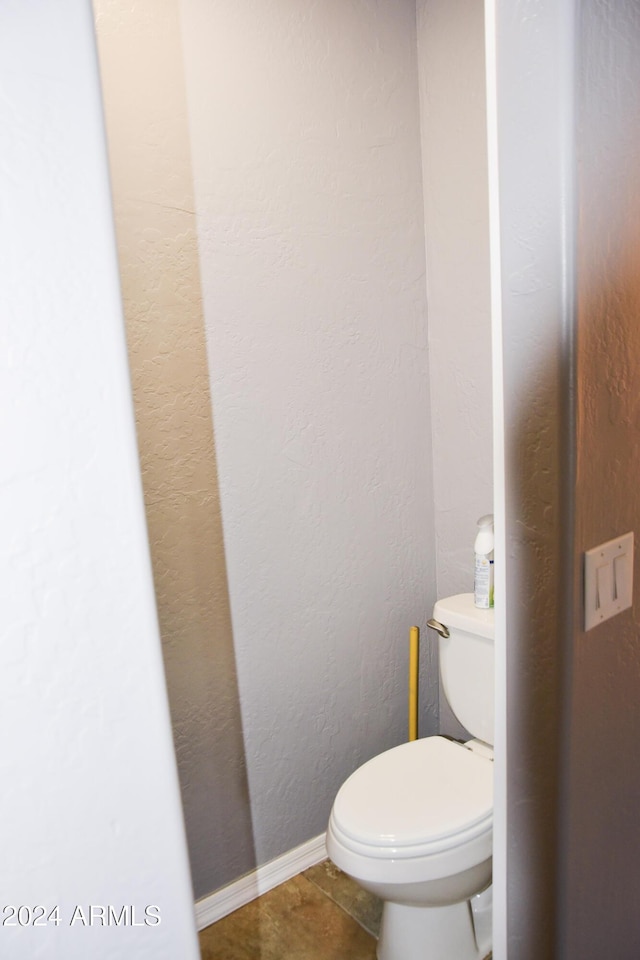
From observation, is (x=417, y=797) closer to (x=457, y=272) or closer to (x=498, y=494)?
(x=498, y=494)

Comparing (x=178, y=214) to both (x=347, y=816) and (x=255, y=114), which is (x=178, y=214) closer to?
(x=255, y=114)

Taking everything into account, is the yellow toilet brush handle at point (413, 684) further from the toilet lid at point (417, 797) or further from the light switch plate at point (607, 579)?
the light switch plate at point (607, 579)

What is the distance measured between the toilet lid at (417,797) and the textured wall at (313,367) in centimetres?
31

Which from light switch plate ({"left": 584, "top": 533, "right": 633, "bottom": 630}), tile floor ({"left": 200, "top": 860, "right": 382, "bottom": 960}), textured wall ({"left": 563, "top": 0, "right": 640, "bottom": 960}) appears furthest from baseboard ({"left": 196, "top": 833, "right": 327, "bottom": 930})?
light switch plate ({"left": 584, "top": 533, "right": 633, "bottom": 630})

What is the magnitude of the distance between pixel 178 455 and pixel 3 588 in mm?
1110

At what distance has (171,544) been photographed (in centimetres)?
150

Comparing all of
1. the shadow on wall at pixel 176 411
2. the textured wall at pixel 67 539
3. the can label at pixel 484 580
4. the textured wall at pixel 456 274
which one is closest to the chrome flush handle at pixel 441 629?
the can label at pixel 484 580

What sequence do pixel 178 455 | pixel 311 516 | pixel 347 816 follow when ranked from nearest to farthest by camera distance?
1. pixel 347 816
2. pixel 178 455
3. pixel 311 516

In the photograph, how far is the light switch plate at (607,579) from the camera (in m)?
0.85

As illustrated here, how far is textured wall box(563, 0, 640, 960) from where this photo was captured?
0.77 metres

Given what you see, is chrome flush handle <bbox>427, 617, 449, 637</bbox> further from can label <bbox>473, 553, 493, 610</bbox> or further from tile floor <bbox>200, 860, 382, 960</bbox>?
tile floor <bbox>200, 860, 382, 960</bbox>

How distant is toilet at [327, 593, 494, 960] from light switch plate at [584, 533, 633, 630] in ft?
2.30

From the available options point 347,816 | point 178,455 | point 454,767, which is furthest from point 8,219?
point 454,767

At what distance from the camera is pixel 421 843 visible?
1301 millimetres
